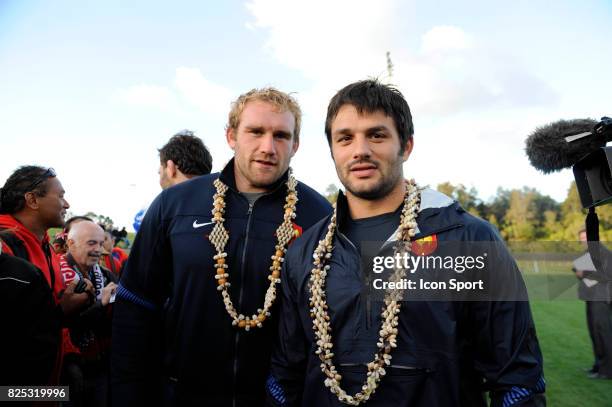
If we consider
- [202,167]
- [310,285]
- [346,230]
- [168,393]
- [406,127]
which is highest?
[202,167]

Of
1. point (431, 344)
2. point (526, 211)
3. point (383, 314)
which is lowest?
point (431, 344)

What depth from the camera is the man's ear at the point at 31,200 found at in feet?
12.9

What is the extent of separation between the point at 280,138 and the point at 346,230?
0.83 meters

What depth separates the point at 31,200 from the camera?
13.0ft

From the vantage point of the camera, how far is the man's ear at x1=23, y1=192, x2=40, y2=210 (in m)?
3.93

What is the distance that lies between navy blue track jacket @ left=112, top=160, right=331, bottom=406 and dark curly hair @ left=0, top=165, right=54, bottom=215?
5.40ft

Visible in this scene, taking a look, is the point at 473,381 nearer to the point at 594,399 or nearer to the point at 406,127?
the point at 406,127

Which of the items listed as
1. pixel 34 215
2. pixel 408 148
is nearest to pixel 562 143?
pixel 408 148

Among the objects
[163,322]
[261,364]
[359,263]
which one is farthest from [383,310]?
[163,322]

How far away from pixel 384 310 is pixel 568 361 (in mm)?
9323

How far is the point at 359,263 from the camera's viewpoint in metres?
2.31

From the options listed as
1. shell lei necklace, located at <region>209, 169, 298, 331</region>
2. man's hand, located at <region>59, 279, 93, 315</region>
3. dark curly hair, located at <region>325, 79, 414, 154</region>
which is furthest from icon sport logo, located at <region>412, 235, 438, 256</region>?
man's hand, located at <region>59, 279, 93, 315</region>

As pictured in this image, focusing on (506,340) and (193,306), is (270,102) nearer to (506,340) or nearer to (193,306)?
(193,306)

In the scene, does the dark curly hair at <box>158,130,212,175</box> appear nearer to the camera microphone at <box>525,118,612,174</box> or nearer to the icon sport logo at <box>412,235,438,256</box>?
the icon sport logo at <box>412,235,438,256</box>
